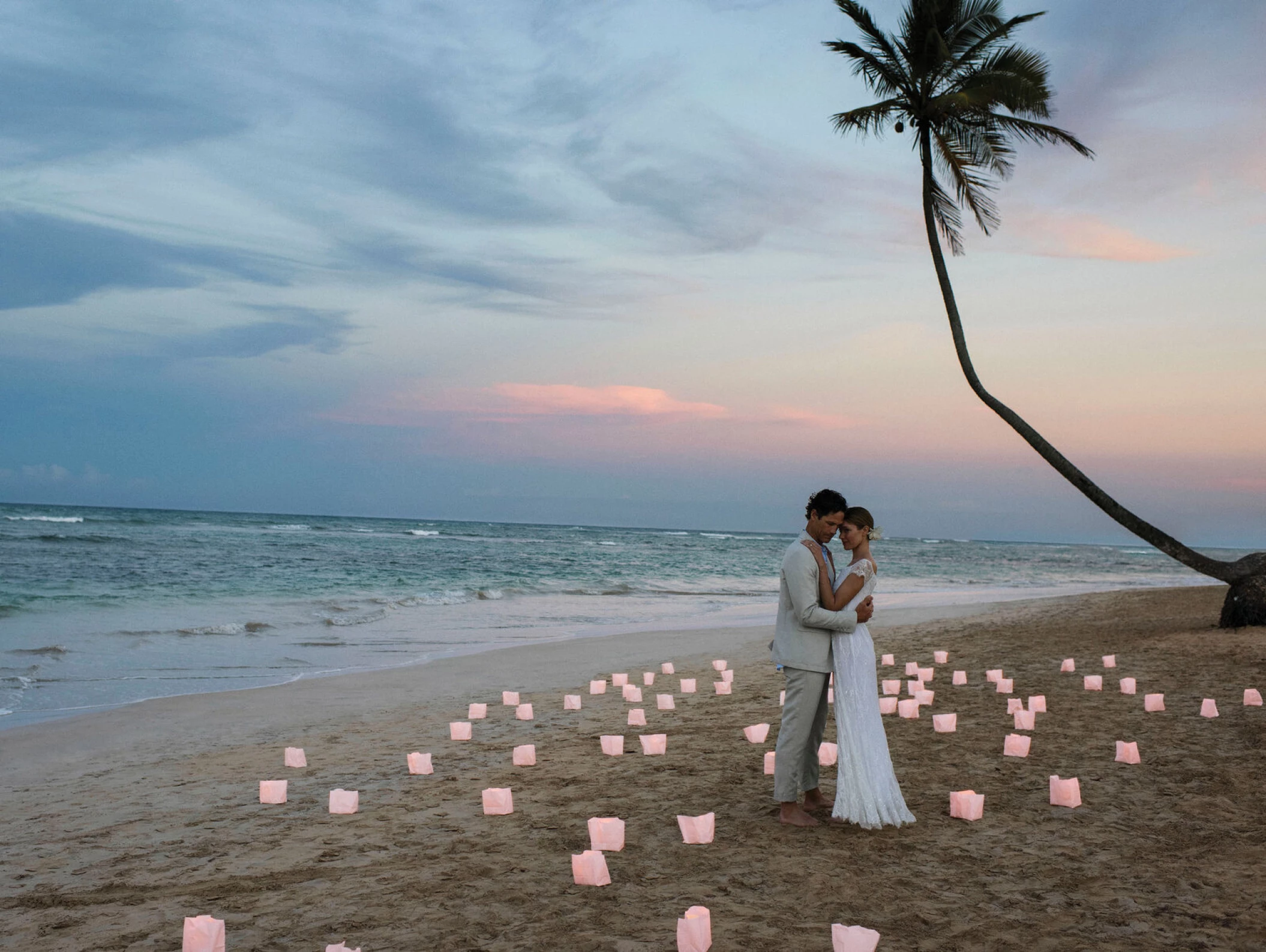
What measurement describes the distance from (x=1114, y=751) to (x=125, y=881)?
275 inches

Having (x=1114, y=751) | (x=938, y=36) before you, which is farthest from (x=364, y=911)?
(x=938, y=36)

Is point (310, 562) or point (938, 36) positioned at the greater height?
point (938, 36)

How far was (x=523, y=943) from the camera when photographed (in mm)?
3986

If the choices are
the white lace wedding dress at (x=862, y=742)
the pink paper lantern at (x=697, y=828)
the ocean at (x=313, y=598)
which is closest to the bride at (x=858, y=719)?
the white lace wedding dress at (x=862, y=742)

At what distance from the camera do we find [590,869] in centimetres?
463

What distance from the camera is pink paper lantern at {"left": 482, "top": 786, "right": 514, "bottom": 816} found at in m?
5.93

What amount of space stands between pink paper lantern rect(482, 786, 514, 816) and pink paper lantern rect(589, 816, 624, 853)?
1022mm

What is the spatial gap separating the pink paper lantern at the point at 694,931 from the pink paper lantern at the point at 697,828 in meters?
1.52

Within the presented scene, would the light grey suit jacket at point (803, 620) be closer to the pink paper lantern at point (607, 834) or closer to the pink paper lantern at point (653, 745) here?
the pink paper lantern at point (607, 834)

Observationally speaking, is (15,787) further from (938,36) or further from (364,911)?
(938,36)

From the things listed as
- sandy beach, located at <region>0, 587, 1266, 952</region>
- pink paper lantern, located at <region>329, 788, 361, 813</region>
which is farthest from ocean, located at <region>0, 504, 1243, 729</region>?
pink paper lantern, located at <region>329, 788, 361, 813</region>

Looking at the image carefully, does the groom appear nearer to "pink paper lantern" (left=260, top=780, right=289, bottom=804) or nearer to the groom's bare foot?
the groom's bare foot

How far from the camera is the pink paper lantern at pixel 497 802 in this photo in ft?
19.5

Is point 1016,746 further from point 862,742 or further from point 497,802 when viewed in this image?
point 497,802
